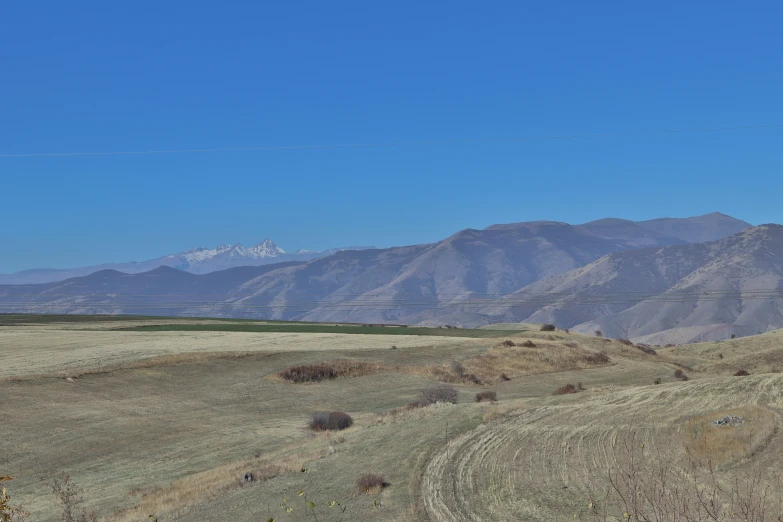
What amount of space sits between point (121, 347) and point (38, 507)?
49.8 meters

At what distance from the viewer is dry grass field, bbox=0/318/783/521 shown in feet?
77.4

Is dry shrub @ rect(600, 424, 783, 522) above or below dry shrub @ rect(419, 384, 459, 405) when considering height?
above

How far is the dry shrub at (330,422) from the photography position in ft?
148

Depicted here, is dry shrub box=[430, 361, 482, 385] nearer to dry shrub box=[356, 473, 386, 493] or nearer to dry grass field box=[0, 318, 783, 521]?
dry grass field box=[0, 318, 783, 521]

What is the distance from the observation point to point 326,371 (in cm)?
7150

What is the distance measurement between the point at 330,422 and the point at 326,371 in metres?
26.1

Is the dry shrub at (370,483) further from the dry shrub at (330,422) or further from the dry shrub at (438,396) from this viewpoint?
the dry shrub at (438,396)

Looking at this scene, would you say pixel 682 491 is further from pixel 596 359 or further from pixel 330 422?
pixel 596 359

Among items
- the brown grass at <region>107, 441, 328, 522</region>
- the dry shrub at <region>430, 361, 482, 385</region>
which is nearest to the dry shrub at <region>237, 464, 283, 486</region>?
the brown grass at <region>107, 441, 328, 522</region>

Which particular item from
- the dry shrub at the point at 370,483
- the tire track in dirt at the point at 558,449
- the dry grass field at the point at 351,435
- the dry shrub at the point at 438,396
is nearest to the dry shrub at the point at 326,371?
the dry grass field at the point at 351,435

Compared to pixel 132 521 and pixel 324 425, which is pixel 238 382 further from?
pixel 132 521

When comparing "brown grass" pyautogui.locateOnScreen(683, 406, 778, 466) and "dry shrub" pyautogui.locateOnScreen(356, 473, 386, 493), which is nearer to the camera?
"brown grass" pyautogui.locateOnScreen(683, 406, 778, 466)

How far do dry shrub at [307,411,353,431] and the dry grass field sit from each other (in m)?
0.69

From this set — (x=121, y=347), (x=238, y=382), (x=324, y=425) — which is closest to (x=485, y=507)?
(x=324, y=425)
